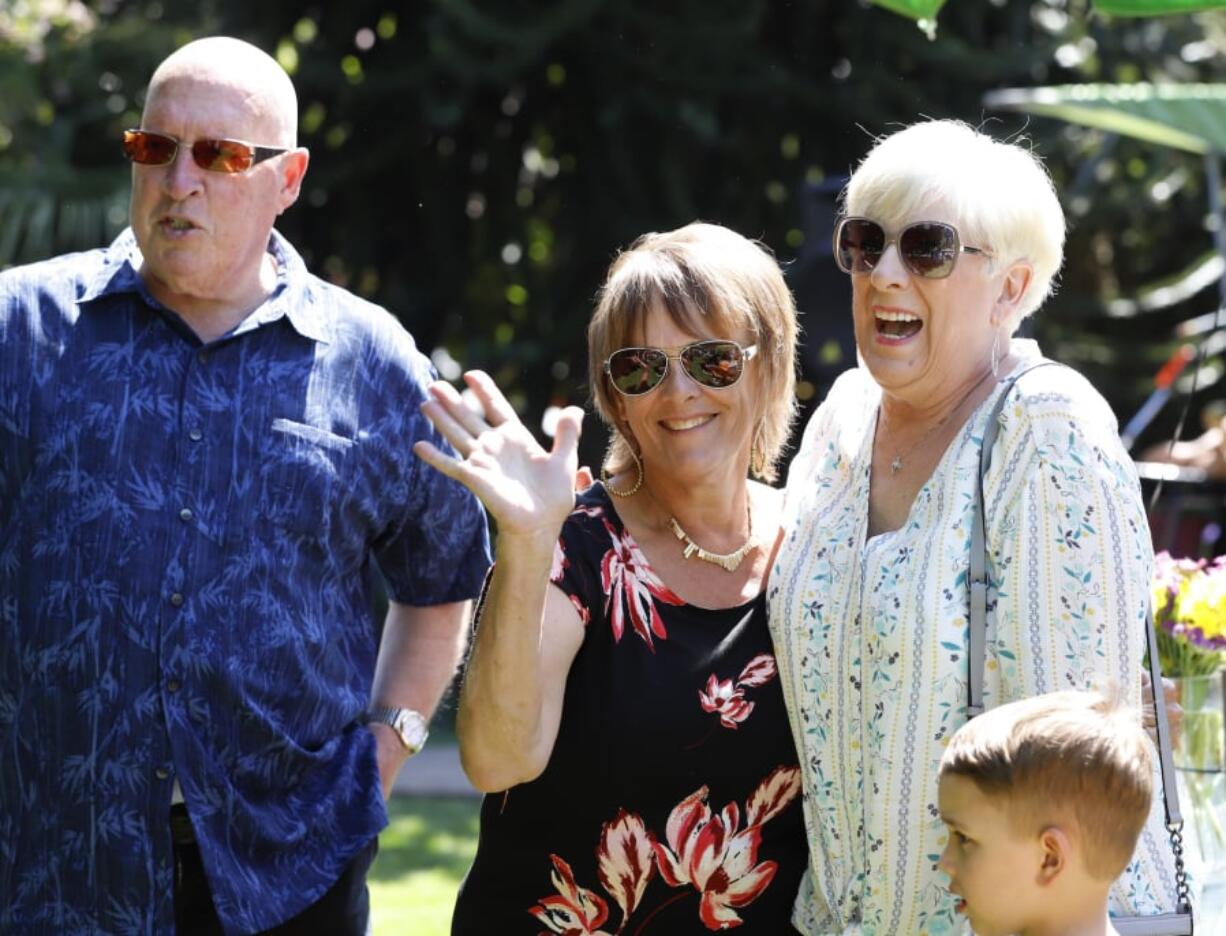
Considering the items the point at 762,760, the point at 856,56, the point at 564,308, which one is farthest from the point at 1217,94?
the point at 762,760

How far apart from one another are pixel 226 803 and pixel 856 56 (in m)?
7.21

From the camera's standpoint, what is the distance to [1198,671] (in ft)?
12.1

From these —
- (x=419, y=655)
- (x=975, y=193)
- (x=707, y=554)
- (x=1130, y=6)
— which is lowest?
(x=419, y=655)

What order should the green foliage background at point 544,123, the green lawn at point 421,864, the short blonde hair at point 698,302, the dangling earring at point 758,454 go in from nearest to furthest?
the short blonde hair at point 698,302 → the dangling earring at point 758,454 → the green lawn at point 421,864 → the green foliage background at point 544,123

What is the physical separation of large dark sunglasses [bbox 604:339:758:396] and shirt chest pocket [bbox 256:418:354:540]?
1.79ft

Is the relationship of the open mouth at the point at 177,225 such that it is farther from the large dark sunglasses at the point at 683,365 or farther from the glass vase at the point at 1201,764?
the glass vase at the point at 1201,764

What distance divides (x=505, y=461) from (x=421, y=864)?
16.6 feet

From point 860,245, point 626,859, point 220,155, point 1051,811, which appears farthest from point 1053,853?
point 220,155

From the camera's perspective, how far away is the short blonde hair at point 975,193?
2594 millimetres

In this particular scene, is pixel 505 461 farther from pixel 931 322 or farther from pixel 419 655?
pixel 419 655

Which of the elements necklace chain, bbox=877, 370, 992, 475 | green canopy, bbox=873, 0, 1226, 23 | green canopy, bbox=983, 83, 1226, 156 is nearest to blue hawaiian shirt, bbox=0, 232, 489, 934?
necklace chain, bbox=877, 370, 992, 475

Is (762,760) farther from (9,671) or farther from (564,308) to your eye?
(564,308)

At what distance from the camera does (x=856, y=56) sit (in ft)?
30.3

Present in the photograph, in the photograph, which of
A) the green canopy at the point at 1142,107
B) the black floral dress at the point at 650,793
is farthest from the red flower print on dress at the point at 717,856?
the green canopy at the point at 1142,107
